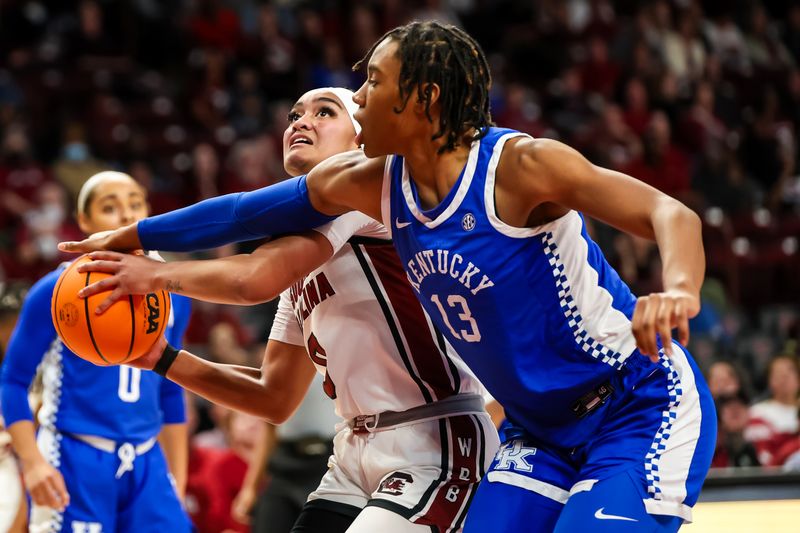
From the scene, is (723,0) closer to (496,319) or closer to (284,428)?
(284,428)

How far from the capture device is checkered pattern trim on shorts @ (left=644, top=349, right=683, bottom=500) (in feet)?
8.98

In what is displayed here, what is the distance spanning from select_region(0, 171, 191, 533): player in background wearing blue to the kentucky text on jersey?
6.91 ft

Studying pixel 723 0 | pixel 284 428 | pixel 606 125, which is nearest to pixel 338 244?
pixel 284 428

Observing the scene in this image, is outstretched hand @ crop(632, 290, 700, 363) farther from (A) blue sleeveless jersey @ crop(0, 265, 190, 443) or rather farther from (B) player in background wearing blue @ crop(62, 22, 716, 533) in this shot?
(A) blue sleeveless jersey @ crop(0, 265, 190, 443)

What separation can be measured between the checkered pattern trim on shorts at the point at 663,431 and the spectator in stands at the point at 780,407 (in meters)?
5.09

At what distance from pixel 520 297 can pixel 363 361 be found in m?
0.74

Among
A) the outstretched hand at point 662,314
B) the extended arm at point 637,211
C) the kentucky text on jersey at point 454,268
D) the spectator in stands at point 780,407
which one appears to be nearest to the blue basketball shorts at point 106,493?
the kentucky text on jersey at point 454,268

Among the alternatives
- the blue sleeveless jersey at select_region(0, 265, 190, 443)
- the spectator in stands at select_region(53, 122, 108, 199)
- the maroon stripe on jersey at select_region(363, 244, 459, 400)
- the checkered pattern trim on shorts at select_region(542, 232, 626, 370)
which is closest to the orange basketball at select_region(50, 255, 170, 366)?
A: the maroon stripe on jersey at select_region(363, 244, 459, 400)

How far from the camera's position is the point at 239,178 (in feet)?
38.0

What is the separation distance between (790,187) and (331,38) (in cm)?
579

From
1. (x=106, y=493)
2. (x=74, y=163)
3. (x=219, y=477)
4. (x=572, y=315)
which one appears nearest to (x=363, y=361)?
(x=572, y=315)

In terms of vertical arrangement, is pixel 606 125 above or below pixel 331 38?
below

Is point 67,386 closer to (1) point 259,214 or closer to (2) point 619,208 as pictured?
(1) point 259,214

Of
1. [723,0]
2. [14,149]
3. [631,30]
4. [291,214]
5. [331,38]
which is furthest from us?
[723,0]
